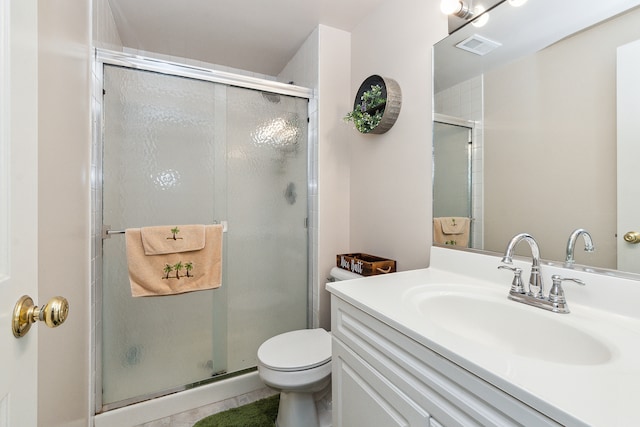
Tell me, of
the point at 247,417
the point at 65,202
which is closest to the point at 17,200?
the point at 65,202

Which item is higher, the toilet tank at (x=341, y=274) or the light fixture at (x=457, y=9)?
the light fixture at (x=457, y=9)

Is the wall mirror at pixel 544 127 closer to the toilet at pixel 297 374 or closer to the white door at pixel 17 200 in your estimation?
the toilet at pixel 297 374

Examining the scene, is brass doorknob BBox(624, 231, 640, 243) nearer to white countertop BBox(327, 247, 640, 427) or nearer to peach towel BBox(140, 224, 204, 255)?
white countertop BBox(327, 247, 640, 427)

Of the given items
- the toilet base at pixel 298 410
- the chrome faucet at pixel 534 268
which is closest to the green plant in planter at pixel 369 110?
the chrome faucet at pixel 534 268

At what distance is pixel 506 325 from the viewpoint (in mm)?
→ 864

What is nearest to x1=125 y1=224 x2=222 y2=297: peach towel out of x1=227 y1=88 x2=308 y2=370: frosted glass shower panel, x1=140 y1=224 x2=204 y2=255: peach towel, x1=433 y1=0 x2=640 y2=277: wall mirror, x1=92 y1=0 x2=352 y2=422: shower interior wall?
x1=140 y1=224 x2=204 y2=255: peach towel

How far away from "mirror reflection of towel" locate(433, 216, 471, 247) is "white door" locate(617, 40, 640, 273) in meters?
0.46

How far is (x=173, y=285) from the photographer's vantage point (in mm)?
1497

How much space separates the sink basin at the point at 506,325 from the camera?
687 millimetres

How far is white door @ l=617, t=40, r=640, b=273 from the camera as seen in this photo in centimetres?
75

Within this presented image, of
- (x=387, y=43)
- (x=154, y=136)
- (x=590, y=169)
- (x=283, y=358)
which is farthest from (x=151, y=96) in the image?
(x=590, y=169)

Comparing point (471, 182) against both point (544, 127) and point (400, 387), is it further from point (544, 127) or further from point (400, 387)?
point (400, 387)

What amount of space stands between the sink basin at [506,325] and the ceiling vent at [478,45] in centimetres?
93

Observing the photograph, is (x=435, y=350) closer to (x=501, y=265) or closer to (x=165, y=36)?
(x=501, y=265)
